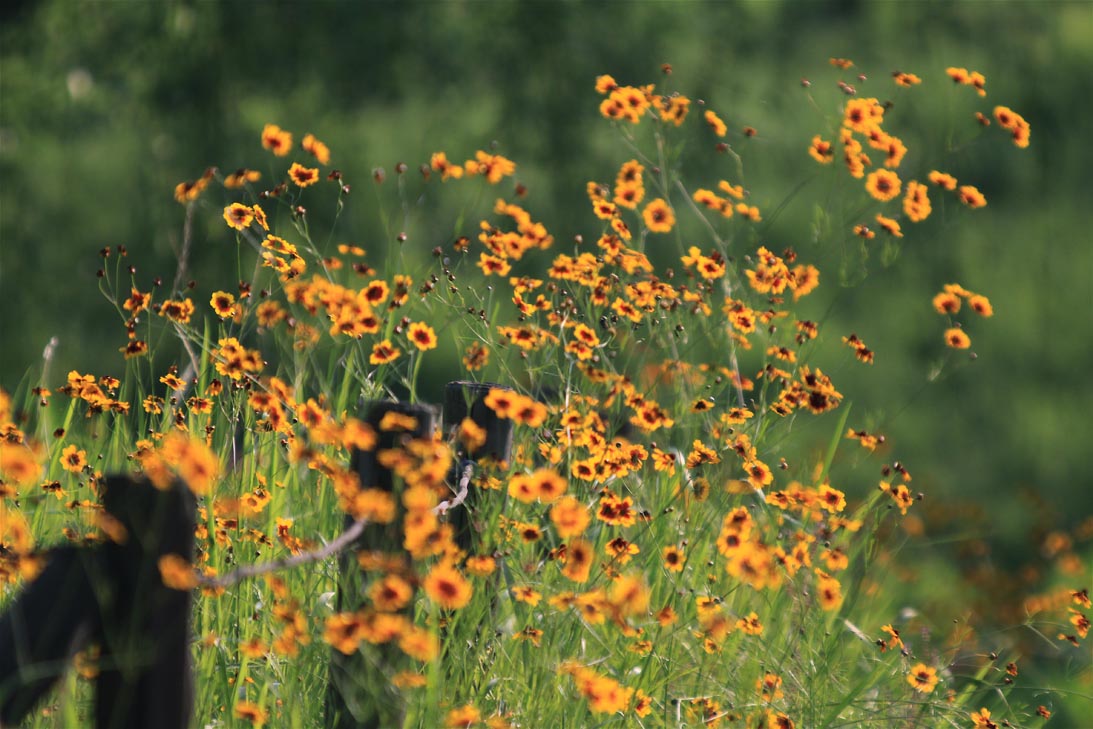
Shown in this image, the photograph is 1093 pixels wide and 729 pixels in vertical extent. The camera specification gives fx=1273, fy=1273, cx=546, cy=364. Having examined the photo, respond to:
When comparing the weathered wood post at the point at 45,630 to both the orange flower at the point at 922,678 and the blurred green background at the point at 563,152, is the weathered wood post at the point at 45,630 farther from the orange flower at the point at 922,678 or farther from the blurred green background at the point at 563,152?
the blurred green background at the point at 563,152

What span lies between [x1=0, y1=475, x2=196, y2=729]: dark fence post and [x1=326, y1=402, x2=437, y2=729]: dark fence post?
1.36 feet

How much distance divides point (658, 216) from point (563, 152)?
4.31 m

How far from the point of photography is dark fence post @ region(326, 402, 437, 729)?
2.20 metres

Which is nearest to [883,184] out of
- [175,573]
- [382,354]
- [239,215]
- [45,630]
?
[382,354]

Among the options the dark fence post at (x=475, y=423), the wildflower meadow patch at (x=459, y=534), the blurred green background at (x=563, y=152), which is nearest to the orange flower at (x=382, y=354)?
the wildflower meadow patch at (x=459, y=534)

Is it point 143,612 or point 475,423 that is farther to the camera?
point 475,423

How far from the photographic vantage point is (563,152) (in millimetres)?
7723

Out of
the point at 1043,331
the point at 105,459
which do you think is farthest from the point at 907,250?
the point at 105,459

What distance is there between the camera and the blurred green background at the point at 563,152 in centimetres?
685

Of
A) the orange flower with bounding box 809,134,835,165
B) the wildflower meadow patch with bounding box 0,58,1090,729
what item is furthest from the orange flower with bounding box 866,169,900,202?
the orange flower with bounding box 809,134,835,165

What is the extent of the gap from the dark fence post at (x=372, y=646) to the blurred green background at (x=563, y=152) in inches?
177

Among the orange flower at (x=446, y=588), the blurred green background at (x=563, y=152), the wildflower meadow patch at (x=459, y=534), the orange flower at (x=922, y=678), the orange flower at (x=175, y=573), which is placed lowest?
the blurred green background at (x=563, y=152)

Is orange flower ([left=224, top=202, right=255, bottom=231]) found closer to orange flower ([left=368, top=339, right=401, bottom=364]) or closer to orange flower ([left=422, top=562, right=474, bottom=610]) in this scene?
orange flower ([left=368, top=339, right=401, bottom=364])

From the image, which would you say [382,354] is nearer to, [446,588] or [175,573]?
[446,588]
